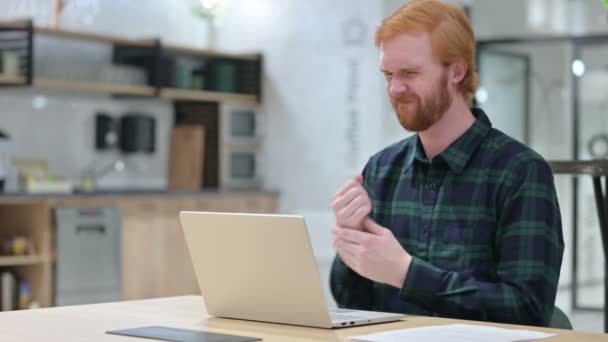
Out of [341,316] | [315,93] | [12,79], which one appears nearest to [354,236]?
[341,316]

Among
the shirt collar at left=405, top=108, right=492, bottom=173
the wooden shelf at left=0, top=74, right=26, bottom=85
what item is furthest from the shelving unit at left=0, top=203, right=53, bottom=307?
the shirt collar at left=405, top=108, right=492, bottom=173

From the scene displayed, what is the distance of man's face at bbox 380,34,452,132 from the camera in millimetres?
2328

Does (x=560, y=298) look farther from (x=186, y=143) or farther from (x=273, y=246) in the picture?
(x=273, y=246)

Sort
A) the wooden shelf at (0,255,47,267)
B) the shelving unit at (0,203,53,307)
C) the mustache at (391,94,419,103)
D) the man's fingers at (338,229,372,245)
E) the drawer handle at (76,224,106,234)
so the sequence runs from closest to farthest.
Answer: the man's fingers at (338,229,372,245) → the mustache at (391,94,419,103) → the wooden shelf at (0,255,47,267) → the shelving unit at (0,203,53,307) → the drawer handle at (76,224,106,234)

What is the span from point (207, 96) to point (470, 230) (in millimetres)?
6276

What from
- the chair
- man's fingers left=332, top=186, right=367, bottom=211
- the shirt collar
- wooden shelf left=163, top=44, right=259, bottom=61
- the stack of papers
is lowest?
the chair

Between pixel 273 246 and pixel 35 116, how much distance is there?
6.08 m

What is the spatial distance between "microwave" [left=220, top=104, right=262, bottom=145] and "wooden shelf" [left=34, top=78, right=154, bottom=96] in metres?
0.73

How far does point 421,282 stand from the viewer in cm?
215

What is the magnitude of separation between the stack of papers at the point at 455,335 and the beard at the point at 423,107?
1.89 ft

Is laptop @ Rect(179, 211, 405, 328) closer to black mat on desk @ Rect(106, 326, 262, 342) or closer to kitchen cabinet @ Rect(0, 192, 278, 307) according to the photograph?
black mat on desk @ Rect(106, 326, 262, 342)

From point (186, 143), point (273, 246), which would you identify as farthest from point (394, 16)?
point (186, 143)

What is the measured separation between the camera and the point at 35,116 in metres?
7.70

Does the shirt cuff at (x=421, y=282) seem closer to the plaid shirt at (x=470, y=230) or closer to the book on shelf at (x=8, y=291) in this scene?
the plaid shirt at (x=470, y=230)
